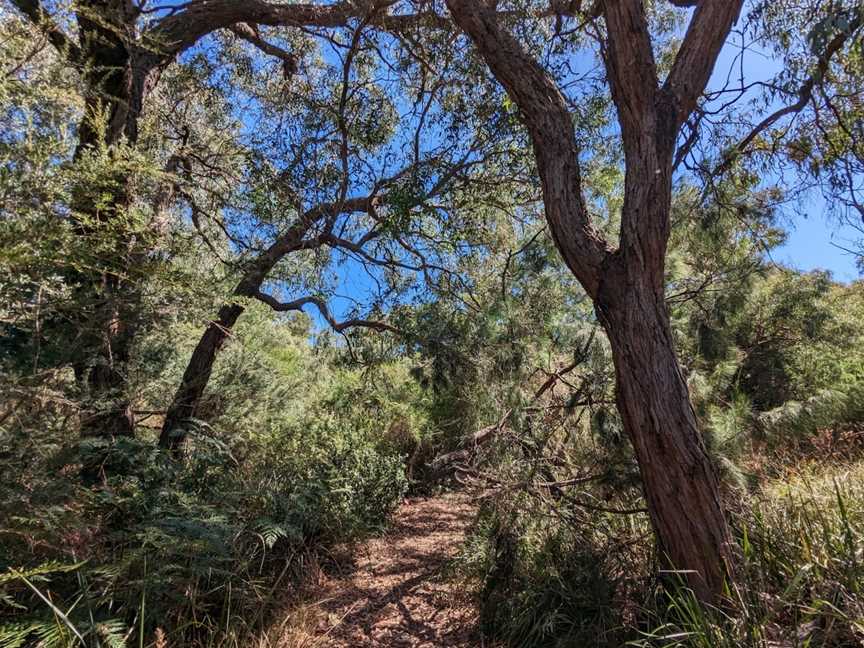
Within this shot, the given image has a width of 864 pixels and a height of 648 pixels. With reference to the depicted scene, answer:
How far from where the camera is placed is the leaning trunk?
93.3 inches

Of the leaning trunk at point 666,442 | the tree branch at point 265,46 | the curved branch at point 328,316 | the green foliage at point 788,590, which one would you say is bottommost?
the green foliage at point 788,590

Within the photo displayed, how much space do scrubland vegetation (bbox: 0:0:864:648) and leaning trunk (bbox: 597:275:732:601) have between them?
0.02 meters

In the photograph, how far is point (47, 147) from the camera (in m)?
2.19

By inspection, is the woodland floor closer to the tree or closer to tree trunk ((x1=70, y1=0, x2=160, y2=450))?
tree trunk ((x1=70, y1=0, x2=160, y2=450))

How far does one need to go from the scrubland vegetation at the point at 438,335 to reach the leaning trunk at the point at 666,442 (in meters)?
0.02

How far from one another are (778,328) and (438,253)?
5.22 meters

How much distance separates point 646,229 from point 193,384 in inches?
160

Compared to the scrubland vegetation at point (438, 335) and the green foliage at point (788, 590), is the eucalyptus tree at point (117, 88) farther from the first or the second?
the green foliage at point (788, 590)

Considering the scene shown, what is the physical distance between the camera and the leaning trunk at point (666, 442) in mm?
2369

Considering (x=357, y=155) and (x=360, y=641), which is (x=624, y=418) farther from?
(x=357, y=155)

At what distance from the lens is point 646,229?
2.59m

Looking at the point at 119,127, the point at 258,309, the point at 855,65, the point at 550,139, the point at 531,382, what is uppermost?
the point at 855,65

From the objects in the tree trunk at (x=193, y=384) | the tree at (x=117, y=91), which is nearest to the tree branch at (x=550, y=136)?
the tree at (x=117, y=91)

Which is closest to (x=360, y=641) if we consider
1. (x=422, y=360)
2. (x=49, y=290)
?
(x=422, y=360)
